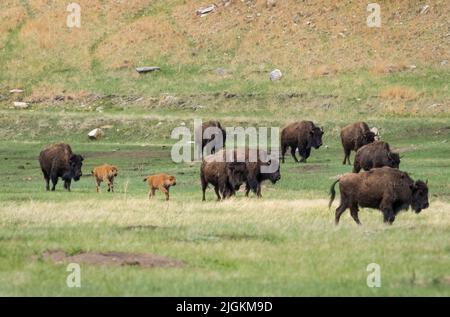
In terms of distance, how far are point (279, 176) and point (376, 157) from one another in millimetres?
3363

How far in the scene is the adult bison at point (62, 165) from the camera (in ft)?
108

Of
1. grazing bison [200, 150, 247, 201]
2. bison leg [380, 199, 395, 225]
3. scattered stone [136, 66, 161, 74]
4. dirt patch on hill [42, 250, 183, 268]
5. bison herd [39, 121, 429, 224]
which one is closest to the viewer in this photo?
dirt patch on hill [42, 250, 183, 268]

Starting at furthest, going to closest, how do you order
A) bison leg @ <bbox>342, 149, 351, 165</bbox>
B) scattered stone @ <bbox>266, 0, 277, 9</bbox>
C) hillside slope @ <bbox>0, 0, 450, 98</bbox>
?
scattered stone @ <bbox>266, 0, 277, 9</bbox>
hillside slope @ <bbox>0, 0, 450, 98</bbox>
bison leg @ <bbox>342, 149, 351, 165</bbox>

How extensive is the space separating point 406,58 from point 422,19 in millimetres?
5136

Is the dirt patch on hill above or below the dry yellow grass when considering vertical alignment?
below

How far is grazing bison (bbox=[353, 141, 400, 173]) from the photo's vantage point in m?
32.2

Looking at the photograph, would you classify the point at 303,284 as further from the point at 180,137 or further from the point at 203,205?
the point at 180,137

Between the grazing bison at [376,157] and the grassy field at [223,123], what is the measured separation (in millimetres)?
1665

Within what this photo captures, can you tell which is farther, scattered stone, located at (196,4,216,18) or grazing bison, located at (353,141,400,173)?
scattered stone, located at (196,4,216,18)

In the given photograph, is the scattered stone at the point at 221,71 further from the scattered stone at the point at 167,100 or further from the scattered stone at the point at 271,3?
the scattered stone at the point at 271,3

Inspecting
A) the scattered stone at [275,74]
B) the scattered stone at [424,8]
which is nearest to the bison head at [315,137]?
the scattered stone at [275,74]

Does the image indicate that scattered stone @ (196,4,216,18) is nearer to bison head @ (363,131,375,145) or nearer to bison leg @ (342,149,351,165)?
bison leg @ (342,149,351,165)

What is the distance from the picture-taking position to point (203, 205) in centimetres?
2623

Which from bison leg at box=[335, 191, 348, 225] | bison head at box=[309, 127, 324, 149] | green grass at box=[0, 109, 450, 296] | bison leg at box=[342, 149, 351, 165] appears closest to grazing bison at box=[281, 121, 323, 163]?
bison head at box=[309, 127, 324, 149]
